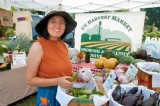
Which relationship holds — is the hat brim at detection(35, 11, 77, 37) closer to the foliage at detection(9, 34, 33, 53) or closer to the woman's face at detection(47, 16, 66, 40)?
the woman's face at detection(47, 16, 66, 40)

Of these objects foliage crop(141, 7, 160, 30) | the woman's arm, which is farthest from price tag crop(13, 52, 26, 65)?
foliage crop(141, 7, 160, 30)

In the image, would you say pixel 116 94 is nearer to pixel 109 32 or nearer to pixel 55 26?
pixel 55 26

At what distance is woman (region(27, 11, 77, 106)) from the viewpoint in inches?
53.7

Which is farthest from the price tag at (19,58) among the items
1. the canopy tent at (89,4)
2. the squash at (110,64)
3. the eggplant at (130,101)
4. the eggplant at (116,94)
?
the eggplant at (130,101)

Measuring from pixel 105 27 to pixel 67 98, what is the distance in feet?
11.0

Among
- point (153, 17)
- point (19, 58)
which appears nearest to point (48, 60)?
point (19, 58)

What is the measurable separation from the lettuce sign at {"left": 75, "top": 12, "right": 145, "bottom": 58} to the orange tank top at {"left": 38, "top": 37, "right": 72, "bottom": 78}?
103 inches

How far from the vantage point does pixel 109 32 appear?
425 cm

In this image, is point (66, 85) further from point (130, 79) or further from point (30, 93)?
point (30, 93)

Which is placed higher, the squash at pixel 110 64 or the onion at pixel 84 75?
the onion at pixel 84 75

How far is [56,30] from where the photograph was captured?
1.41 meters

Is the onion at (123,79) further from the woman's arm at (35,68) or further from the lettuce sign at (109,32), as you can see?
the lettuce sign at (109,32)

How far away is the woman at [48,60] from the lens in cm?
136

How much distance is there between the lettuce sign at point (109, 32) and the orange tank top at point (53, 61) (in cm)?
262
